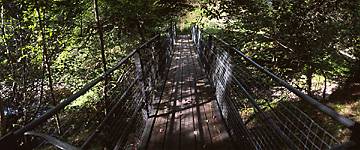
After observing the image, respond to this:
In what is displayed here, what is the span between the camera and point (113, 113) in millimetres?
2711

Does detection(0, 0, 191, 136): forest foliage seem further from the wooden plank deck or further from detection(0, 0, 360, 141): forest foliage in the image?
the wooden plank deck

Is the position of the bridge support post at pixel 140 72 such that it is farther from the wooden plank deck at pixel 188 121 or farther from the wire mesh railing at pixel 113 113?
the wooden plank deck at pixel 188 121

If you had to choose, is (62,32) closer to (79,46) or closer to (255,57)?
(79,46)

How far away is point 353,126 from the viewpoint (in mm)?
1216

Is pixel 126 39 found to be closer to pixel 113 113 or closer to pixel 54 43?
pixel 54 43

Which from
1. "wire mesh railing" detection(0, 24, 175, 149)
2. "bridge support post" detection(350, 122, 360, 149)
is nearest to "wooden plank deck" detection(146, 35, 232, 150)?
"wire mesh railing" detection(0, 24, 175, 149)

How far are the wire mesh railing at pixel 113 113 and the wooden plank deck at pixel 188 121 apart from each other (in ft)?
0.88

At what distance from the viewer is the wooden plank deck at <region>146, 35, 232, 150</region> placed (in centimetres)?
379

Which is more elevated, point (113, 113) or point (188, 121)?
point (113, 113)

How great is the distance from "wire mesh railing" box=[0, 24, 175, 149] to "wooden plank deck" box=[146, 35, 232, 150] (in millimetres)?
269

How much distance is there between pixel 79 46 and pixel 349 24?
747cm

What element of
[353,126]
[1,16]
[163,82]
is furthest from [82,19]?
[353,126]

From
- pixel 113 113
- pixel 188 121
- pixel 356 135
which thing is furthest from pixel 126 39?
pixel 356 135

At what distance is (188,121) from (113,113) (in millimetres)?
2005
